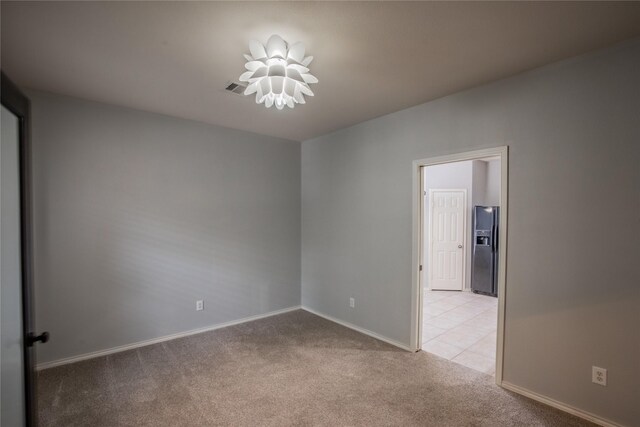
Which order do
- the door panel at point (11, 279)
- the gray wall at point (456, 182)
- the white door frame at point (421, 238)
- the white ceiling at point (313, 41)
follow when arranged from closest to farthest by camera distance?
the door panel at point (11, 279) → the white ceiling at point (313, 41) → the white door frame at point (421, 238) → the gray wall at point (456, 182)

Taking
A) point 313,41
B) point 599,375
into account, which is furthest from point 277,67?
point 599,375

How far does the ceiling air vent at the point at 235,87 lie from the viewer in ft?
8.63

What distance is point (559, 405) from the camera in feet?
7.41

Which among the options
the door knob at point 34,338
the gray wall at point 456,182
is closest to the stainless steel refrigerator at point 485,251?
the gray wall at point 456,182

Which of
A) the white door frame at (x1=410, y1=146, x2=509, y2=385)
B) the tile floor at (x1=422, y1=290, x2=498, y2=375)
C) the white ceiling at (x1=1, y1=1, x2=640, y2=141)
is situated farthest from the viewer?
the tile floor at (x1=422, y1=290, x2=498, y2=375)

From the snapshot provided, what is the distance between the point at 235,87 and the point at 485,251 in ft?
17.2

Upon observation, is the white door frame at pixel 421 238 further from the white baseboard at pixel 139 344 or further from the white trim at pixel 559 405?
the white baseboard at pixel 139 344

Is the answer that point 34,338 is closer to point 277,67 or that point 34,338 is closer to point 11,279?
point 11,279

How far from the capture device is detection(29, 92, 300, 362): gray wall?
2875 millimetres

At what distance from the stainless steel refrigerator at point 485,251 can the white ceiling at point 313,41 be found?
3715 millimetres

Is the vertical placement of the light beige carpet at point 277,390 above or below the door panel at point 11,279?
below

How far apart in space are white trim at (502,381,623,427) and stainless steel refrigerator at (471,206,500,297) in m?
3.45

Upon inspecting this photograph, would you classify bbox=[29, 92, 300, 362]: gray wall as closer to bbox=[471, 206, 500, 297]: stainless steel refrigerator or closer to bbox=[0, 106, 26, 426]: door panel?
bbox=[0, 106, 26, 426]: door panel

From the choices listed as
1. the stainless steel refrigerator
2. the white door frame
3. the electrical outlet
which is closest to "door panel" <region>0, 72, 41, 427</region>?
the white door frame
